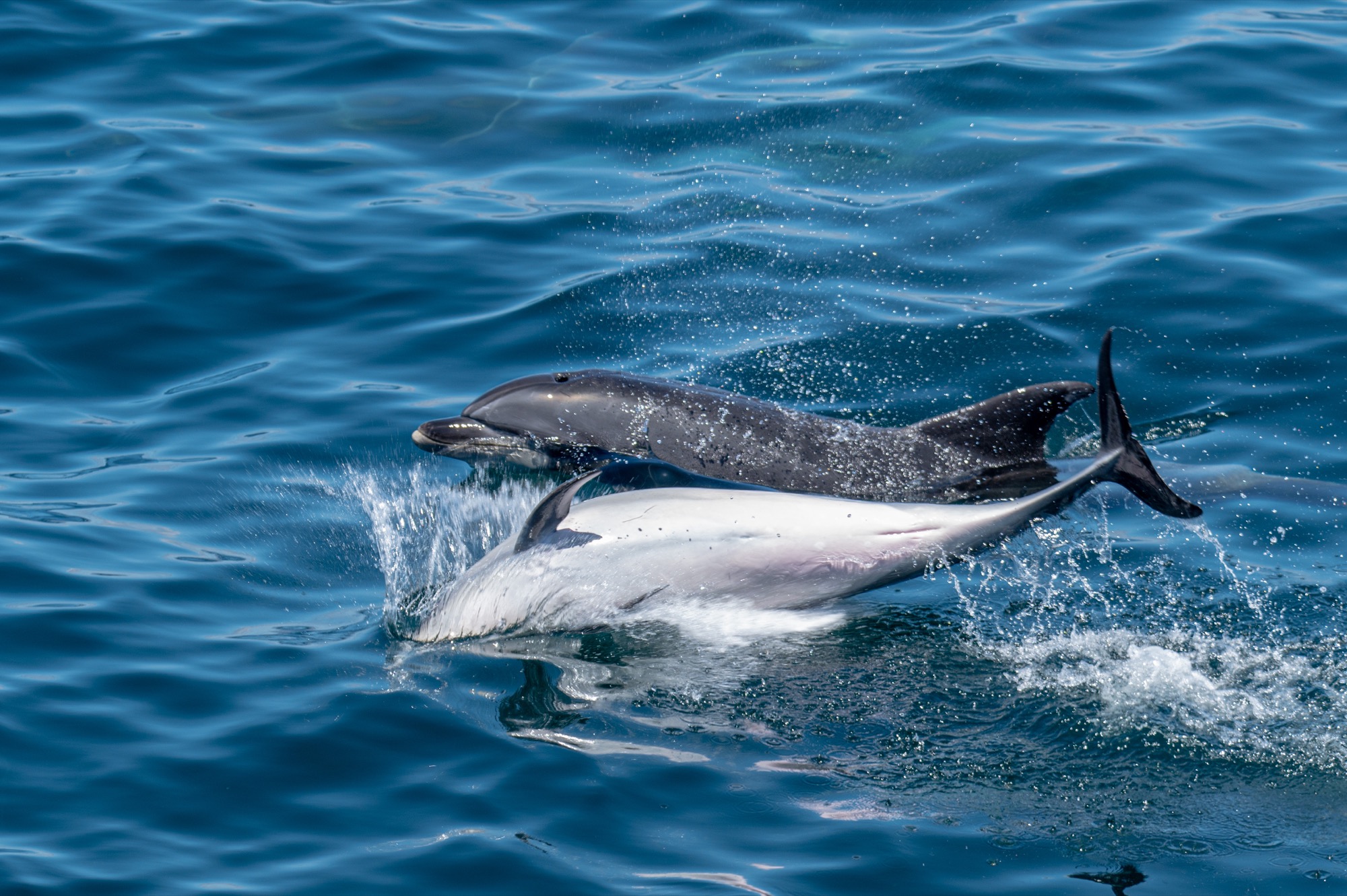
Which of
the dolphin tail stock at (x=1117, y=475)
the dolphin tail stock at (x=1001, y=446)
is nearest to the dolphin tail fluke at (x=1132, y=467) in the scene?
the dolphin tail stock at (x=1117, y=475)

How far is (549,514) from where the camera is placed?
773cm

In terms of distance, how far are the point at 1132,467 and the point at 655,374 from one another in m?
4.26

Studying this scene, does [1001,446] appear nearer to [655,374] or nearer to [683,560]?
[683,560]

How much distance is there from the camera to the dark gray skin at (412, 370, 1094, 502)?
8586mm

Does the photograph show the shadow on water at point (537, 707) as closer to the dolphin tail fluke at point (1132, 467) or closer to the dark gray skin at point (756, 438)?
the dark gray skin at point (756, 438)

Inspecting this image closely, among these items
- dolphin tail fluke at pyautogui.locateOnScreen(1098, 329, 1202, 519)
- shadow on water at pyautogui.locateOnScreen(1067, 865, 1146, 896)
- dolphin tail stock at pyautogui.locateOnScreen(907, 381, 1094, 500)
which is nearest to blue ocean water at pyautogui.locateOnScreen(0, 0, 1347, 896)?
shadow on water at pyautogui.locateOnScreen(1067, 865, 1146, 896)

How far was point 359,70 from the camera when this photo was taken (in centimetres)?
1614

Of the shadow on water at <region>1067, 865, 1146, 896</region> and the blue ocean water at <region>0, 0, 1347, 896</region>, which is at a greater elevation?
the blue ocean water at <region>0, 0, 1347, 896</region>

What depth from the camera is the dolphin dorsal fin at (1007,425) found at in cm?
849

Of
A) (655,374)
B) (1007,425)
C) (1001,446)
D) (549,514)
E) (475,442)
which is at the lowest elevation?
(549,514)

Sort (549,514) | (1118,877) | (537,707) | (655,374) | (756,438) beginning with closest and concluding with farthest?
1. (1118,877)
2. (537,707)
3. (549,514)
4. (756,438)
5. (655,374)

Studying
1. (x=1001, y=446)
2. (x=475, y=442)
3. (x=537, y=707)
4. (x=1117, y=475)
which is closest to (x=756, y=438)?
(x=1001, y=446)

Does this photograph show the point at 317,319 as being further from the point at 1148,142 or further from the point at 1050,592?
the point at 1148,142

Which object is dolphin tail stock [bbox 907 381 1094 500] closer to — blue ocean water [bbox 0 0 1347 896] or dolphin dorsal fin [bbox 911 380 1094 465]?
dolphin dorsal fin [bbox 911 380 1094 465]
